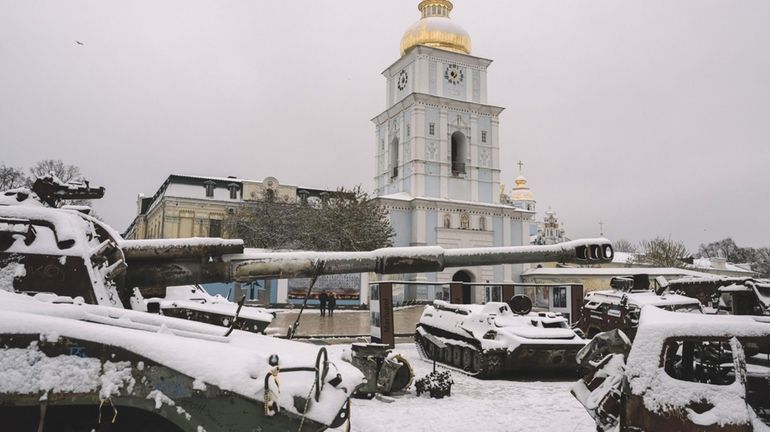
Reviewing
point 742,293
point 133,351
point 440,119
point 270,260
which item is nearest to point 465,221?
point 440,119

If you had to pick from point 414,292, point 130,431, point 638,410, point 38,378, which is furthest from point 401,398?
point 414,292

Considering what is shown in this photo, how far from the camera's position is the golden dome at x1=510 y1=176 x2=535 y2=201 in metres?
74.4

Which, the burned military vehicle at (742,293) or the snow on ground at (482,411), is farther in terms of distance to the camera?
the burned military vehicle at (742,293)

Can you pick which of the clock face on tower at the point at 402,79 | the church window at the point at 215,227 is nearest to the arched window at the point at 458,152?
the clock face on tower at the point at 402,79

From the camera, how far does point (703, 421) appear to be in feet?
14.4

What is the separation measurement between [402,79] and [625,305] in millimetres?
31327

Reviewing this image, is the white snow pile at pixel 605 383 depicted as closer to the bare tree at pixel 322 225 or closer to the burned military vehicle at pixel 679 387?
the burned military vehicle at pixel 679 387

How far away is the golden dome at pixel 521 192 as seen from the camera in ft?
244

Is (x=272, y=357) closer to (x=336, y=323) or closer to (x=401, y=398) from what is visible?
(x=401, y=398)

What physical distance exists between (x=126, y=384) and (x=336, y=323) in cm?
1866

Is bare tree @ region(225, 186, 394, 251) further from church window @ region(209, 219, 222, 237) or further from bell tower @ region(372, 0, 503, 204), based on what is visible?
bell tower @ region(372, 0, 503, 204)

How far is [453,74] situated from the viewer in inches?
1586

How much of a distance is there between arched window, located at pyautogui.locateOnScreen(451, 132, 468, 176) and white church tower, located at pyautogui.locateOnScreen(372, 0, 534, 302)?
69 millimetres

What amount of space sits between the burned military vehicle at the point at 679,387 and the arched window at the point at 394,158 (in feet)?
123
